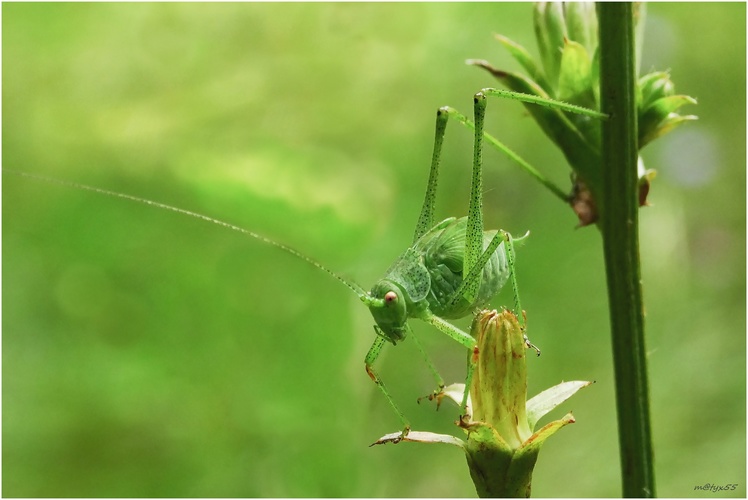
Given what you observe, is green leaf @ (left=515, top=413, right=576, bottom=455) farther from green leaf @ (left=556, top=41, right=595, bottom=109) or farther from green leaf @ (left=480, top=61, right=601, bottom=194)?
green leaf @ (left=556, top=41, right=595, bottom=109)

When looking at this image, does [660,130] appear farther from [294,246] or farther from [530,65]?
[294,246]

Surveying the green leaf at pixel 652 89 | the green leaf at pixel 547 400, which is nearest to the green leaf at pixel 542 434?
the green leaf at pixel 547 400

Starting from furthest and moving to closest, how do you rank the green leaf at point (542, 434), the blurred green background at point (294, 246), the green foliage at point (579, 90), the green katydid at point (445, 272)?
1. the blurred green background at point (294, 246)
2. the green katydid at point (445, 272)
3. the green foliage at point (579, 90)
4. the green leaf at point (542, 434)

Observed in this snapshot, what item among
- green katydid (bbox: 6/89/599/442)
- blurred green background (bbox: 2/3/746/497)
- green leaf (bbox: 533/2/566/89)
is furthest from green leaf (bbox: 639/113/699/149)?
blurred green background (bbox: 2/3/746/497)

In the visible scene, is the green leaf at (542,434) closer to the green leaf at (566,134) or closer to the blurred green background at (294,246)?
the green leaf at (566,134)

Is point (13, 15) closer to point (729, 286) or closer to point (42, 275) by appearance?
point (42, 275)

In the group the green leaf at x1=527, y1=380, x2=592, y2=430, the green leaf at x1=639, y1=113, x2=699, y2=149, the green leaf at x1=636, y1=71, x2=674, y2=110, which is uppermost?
the green leaf at x1=636, y1=71, x2=674, y2=110

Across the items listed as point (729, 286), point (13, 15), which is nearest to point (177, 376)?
point (13, 15)
